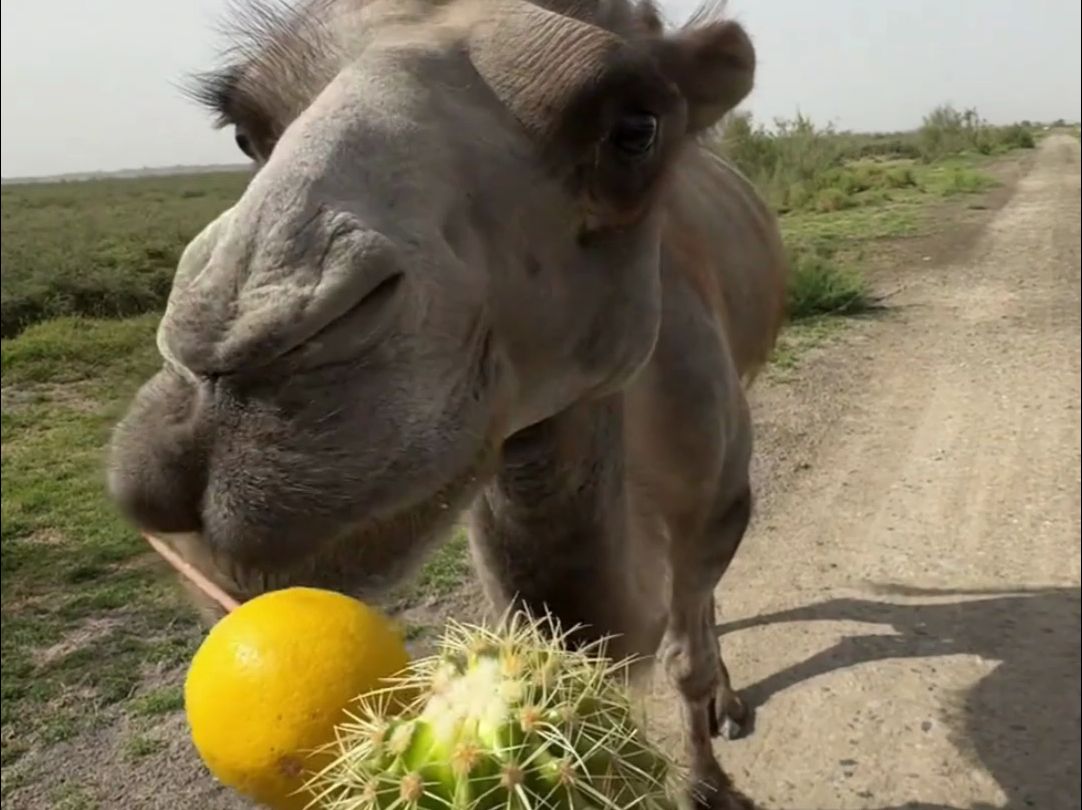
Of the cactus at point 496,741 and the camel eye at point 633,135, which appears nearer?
the cactus at point 496,741

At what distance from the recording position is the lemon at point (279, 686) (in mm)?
1311

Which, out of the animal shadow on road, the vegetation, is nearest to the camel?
the animal shadow on road

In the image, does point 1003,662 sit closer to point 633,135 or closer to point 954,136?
point 633,135

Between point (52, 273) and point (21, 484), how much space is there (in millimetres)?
12826

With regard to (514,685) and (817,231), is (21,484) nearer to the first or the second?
(514,685)

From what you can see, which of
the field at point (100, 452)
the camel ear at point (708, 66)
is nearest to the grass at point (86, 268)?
the field at point (100, 452)

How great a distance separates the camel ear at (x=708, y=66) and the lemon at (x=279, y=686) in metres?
1.83

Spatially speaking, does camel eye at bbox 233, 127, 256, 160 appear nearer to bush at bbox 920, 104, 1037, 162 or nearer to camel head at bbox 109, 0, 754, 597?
camel head at bbox 109, 0, 754, 597

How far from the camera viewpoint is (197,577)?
1.74m

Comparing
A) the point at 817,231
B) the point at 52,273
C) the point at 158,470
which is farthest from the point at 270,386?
the point at 817,231

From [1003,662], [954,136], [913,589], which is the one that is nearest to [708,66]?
[1003,662]

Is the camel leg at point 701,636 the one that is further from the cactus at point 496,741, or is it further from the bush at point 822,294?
the bush at point 822,294

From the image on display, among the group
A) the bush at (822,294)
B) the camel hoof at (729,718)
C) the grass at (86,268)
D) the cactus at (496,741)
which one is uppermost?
the cactus at (496,741)

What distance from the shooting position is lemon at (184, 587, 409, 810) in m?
1.31
